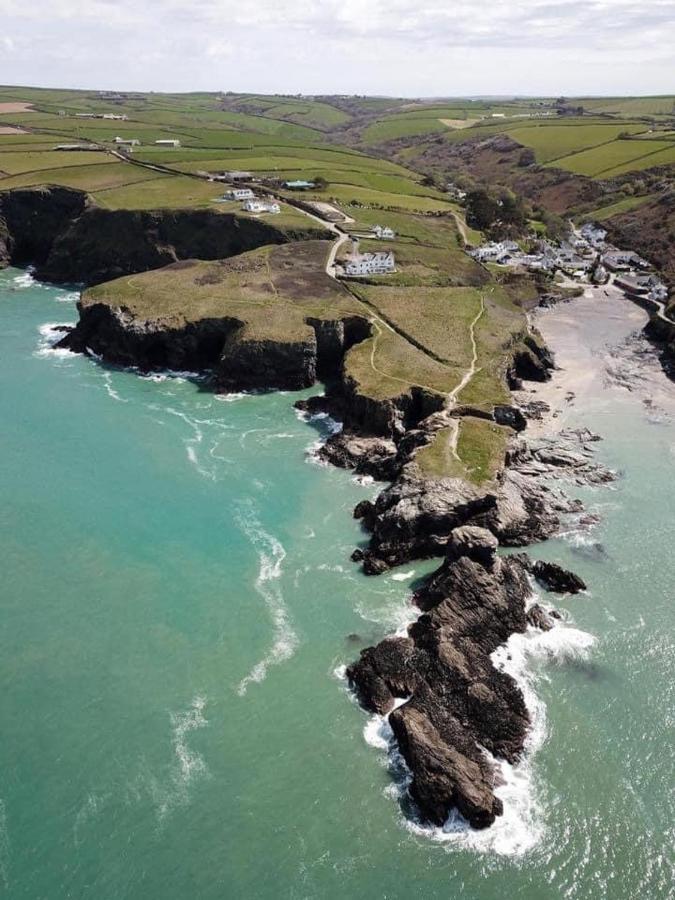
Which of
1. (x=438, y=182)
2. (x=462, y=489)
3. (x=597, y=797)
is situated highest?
(x=438, y=182)

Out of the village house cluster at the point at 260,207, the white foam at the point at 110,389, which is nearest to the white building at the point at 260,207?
the village house cluster at the point at 260,207

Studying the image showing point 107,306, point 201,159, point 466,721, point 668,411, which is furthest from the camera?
point 201,159

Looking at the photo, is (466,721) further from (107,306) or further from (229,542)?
(107,306)

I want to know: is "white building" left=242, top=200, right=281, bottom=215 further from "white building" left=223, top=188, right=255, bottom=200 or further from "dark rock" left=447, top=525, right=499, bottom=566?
"dark rock" left=447, top=525, right=499, bottom=566

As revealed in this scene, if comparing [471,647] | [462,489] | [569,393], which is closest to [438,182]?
[569,393]

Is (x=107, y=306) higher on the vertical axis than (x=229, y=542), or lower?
higher

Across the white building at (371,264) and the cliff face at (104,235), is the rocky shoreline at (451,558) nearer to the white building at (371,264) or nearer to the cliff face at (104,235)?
the white building at (371,264)

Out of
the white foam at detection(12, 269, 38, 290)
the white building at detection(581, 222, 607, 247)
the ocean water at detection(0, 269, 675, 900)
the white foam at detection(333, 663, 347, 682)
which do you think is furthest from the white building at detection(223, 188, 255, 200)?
the white foam at detection(333, 663, 347, 682)
